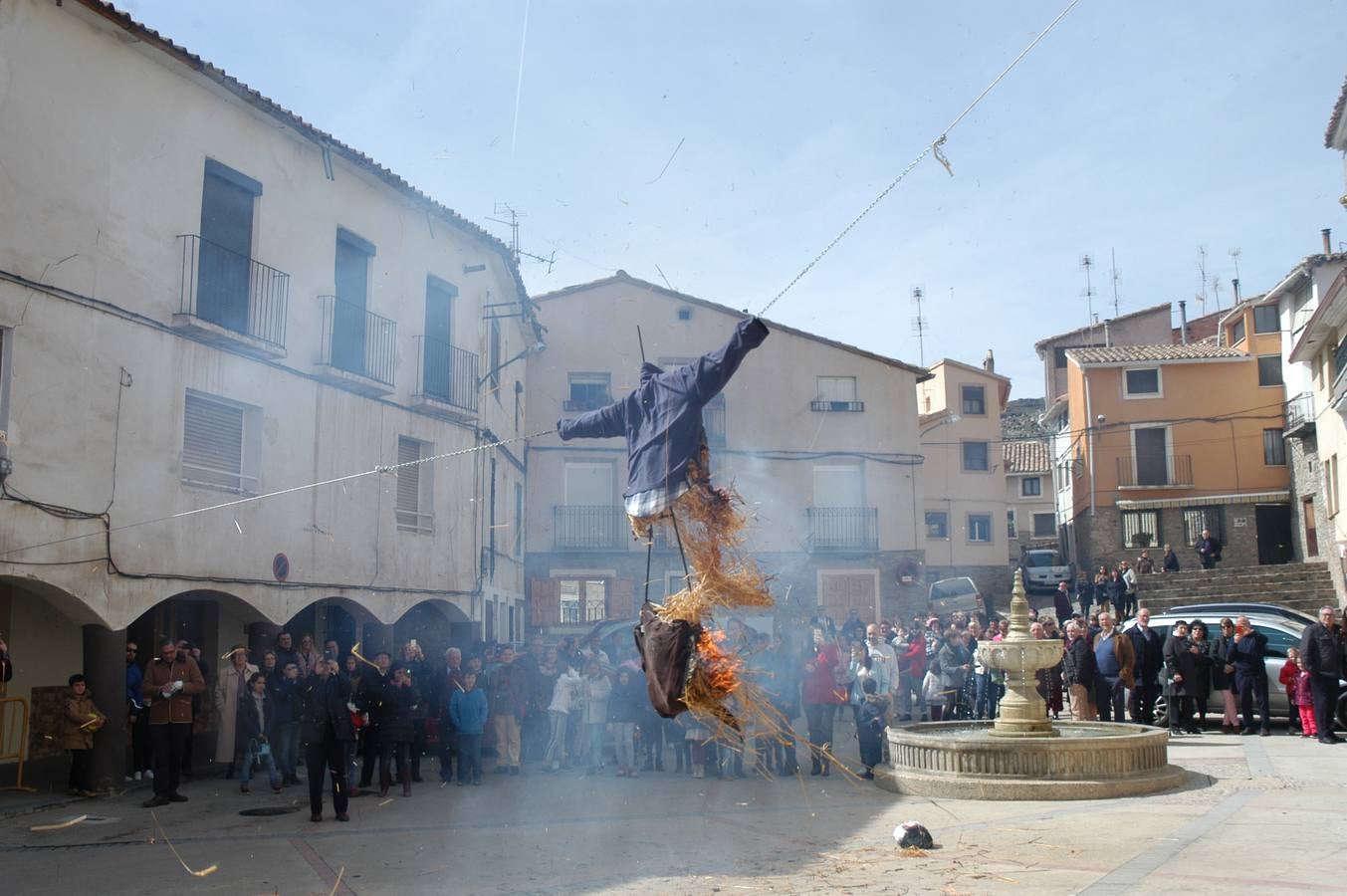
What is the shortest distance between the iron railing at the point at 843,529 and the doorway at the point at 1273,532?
41.7 feet

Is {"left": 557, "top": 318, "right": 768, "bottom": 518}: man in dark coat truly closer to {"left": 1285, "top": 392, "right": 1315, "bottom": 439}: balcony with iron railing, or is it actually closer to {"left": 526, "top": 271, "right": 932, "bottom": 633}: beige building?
{"left": 526, "top": 271, "right": 932, "bottom": 633}: beige building

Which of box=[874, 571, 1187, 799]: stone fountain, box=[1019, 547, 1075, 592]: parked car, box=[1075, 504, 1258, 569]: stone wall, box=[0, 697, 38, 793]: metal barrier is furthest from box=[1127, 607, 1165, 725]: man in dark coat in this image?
box=[1019, 547, 1075, 592]: parked car

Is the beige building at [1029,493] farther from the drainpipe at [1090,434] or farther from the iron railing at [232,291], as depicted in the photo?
the iron railing at [232,291]

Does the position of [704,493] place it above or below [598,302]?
below

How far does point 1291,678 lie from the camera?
15.9 metres

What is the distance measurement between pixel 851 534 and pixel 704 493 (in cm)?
2464

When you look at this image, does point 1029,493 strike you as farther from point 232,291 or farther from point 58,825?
point 58,825

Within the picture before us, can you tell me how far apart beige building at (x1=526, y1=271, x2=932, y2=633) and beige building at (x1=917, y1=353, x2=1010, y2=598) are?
30.5ft

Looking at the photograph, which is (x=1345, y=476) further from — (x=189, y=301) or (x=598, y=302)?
(x=189, y=301)

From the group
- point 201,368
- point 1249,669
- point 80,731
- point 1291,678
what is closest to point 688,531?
point 80,731

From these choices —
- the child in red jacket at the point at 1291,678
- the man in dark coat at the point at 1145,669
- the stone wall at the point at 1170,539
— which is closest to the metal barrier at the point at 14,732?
the man in dark coat at the point at 1145,669

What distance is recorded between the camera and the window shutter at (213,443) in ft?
47.8

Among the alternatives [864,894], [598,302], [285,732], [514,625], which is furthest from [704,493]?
[598,302]

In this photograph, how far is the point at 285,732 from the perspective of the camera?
44.7 ft
